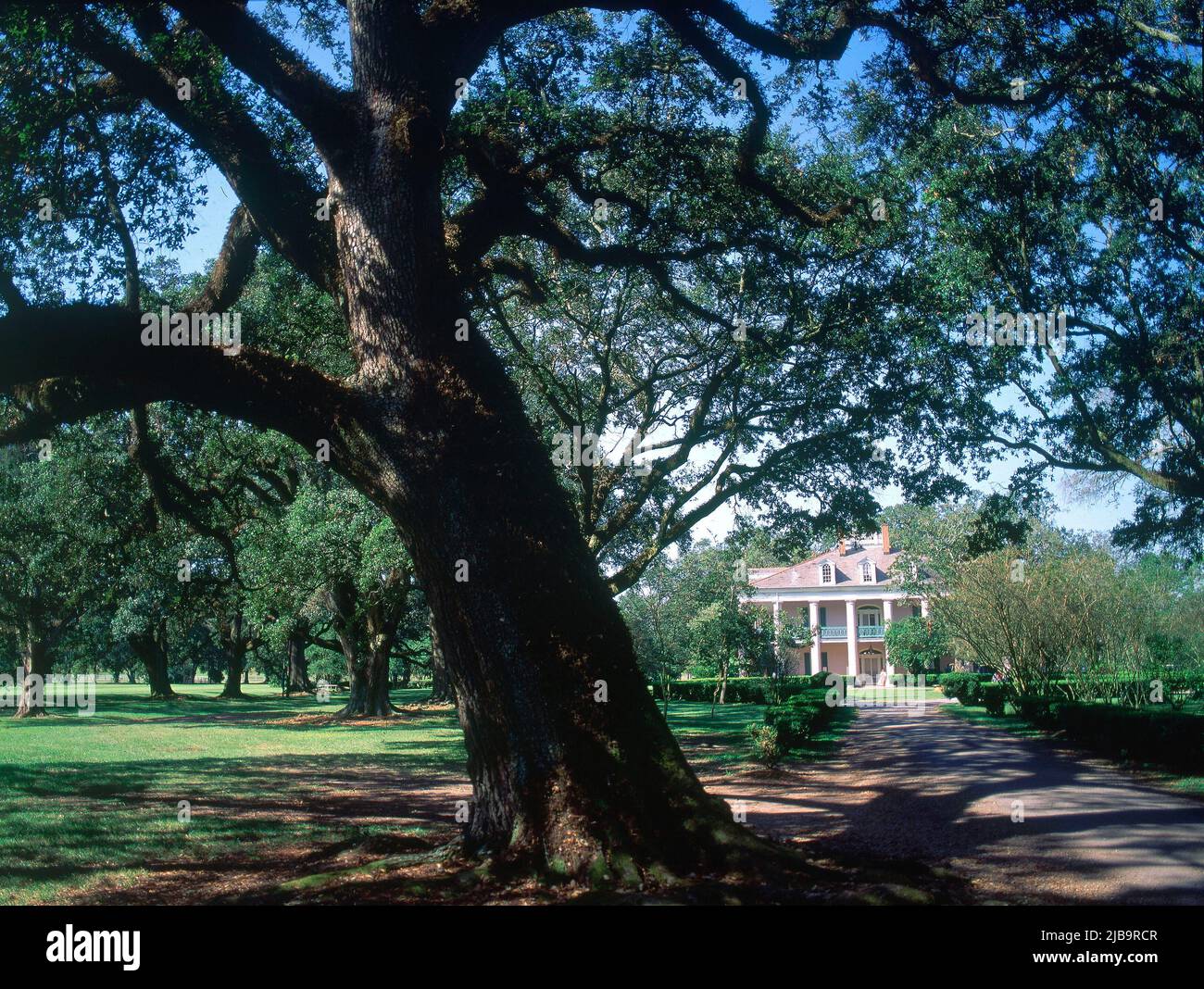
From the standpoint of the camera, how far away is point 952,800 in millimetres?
12305

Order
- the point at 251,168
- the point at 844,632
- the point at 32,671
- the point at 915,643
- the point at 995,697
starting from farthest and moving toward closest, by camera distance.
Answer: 1. the point at 844,632
2. the point at 915,643
3. the point at 995,697
4. the point at 32,671
5. the point at 251,168

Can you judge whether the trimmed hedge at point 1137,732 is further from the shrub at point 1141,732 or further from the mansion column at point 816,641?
the mansion column at point 816,641

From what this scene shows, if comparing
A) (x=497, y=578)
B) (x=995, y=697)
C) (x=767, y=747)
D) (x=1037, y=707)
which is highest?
(x=497, y=578)

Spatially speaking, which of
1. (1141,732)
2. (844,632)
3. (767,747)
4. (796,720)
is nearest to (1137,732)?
(1141,732)

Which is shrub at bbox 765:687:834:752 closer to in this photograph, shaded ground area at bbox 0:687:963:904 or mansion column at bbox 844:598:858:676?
shaded ground area at bbox 0:687:963:904

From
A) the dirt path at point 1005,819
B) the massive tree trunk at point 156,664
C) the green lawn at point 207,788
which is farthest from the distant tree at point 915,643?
the massive tree trunk at point 156,664

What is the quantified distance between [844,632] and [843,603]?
2001mm

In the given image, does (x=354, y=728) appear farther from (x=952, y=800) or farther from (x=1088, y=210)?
(x=1088, y=210)

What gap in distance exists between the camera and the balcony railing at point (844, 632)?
2249 inches

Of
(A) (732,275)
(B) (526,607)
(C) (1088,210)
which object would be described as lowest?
(B) (526,607)

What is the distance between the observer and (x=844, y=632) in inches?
2311

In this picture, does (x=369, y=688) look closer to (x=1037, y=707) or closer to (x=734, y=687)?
(x=734, y=687)
